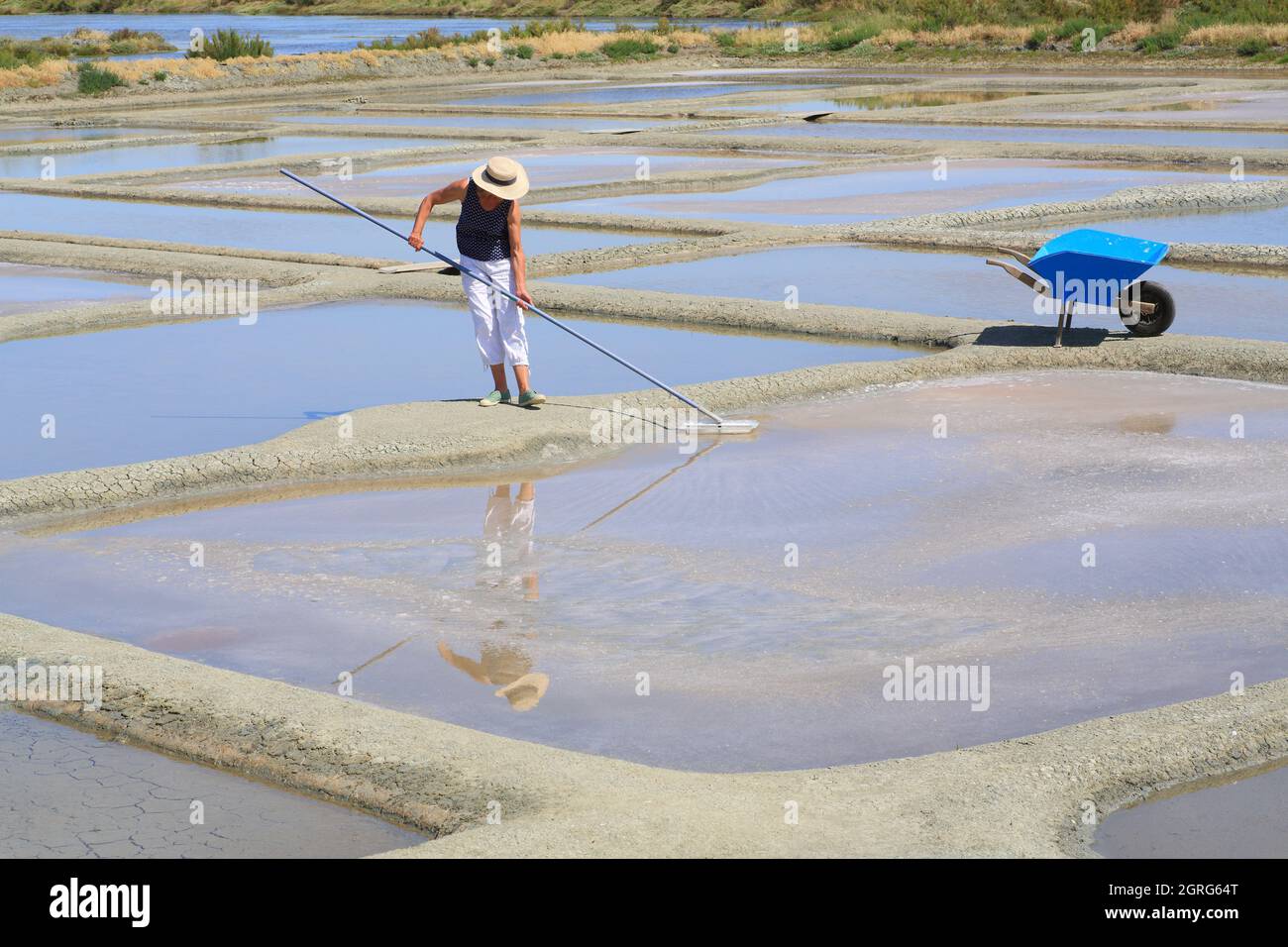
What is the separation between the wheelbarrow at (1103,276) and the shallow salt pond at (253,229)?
19.3ft

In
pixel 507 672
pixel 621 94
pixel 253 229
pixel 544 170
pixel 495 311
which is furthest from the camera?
pixel 621 94

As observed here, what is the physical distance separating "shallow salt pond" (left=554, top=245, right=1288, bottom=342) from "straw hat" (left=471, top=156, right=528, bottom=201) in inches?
155

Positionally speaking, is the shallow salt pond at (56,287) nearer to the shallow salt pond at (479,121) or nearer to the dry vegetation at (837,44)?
the shallow salt pond at (479,121)

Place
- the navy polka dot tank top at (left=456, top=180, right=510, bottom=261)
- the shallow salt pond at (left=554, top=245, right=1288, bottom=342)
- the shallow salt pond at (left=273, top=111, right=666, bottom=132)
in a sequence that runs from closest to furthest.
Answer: the navy polka dot tank top at (left=456, top=180, right=510, bottom=261) < the shallow salt pond at (left=554, top=245, right=1288, bottom=342) < the shallow salt pond at (left=273, top=111, right=666, bottom=132)

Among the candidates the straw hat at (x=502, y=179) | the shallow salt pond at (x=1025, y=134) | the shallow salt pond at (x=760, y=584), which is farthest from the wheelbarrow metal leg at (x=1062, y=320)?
the shallow salt pond at (x=1025, y=134)

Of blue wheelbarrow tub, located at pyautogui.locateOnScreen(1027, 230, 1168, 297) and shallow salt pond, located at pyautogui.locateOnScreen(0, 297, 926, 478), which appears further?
blue wheelbarrow tub, located at pyautogui.locateOnScreen(1027, 230, 1168, 297)

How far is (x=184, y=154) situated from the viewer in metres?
25.7

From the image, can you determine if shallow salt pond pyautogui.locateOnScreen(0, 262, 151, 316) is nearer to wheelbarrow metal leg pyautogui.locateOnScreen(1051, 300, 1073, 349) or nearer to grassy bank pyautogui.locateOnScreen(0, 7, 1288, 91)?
wheelbarrow metal leg pyautogui.locateOnScreen(1051, 300, 1073, 349)

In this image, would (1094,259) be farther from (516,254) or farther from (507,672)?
(507,672)

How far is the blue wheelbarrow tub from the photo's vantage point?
31.2ft

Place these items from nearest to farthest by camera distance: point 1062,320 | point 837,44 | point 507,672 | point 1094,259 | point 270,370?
point 507,672, point 1094,259, point 1062,320, point 270,370, point 837,44

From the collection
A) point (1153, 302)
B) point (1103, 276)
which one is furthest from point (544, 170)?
point (1103, 276)

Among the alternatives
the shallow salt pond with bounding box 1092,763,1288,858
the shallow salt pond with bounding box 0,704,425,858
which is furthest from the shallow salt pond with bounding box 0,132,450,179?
the shallow salt pond with bounding box 1092,763,1288,858

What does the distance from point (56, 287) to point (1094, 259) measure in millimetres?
7997
